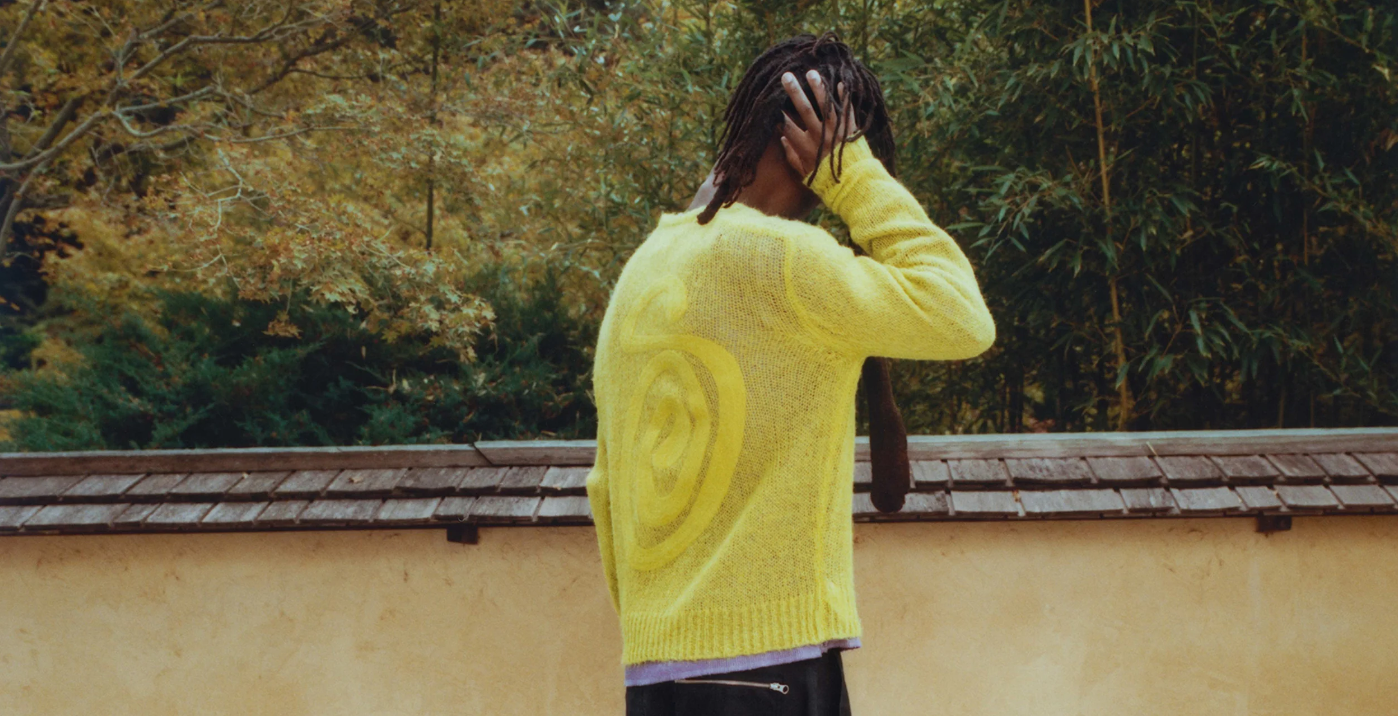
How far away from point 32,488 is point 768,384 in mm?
2542

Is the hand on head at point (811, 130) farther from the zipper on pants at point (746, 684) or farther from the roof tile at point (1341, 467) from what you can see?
the roof tile at point (1341, 467)

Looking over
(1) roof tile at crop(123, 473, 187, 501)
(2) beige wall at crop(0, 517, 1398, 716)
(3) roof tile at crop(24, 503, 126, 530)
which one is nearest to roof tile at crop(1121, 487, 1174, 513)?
(2) beige wall at crop(0, 517, 1398, 716)

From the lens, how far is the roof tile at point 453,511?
2779mm

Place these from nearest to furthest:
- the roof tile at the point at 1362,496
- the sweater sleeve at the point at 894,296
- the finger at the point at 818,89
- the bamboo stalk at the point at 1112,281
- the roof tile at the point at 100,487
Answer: the sweater sleeve at the point at 894,296, the finger at the point at 818,89, the roof tile at the point at 1362,496, the roof tile at the point at 100,487, the bamboo stalk at the point at 1112,281

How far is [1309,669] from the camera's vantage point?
2795 millimetres

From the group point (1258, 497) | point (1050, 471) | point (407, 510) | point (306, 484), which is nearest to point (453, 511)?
point (407, 510)

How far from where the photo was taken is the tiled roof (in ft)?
8.76

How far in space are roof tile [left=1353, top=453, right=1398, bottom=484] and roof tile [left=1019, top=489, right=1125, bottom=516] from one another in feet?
2.09

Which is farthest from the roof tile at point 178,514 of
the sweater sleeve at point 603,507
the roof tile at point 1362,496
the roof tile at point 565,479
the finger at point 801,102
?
the roof tile at point 1362,496

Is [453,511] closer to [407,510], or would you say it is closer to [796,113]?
[407,510]

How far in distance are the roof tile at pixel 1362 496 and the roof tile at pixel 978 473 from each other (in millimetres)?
770

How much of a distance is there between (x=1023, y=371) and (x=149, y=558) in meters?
2.91

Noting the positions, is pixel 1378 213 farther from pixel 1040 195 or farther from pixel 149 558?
pixel 149 558

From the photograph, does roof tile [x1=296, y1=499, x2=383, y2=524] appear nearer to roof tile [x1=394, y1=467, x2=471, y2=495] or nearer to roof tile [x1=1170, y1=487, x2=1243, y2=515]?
roof tile [x1=394, y1=467, x2=471, y2=495]
